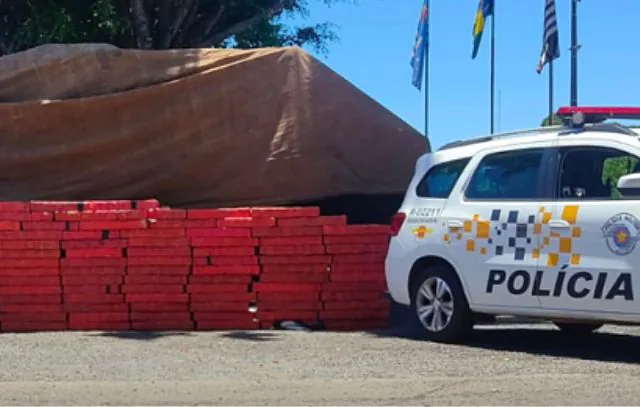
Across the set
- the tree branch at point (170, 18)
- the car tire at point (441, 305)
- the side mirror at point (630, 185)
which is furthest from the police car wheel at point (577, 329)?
the tree branch at point (170, 18)

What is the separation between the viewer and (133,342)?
975 centimetres

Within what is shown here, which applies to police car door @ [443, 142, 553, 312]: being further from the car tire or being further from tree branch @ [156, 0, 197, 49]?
tree branch @ [156, 0, 197, 49]

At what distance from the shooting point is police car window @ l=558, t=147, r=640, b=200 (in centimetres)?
867

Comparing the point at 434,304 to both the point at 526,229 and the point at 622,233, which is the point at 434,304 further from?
the point at 622,233

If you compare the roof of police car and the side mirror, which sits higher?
the roof of police car

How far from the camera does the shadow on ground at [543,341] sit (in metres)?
9.11

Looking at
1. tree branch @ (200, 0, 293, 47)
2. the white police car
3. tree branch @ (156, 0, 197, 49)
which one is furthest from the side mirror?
tree branch @ (200, 0, 293, 47)

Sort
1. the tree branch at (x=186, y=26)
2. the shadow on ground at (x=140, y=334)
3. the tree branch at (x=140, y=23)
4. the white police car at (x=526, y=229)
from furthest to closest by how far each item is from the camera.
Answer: the tree branch at (x=186, y=26), the tree branch at (x=140, y=23), the shadow on ground at (x=140, y=334), the white police car at (x=526, y=229)

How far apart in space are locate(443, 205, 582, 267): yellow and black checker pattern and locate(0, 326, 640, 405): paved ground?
0.88 meters

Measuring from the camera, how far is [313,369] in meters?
8.25

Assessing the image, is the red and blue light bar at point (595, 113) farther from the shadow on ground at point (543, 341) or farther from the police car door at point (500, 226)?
the shadow on ground at point (543, 341)

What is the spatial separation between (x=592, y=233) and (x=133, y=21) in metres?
Result: 11.5

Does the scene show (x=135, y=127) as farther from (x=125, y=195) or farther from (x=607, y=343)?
(x=607, y=343)

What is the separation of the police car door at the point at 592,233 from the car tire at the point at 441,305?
898 millimetres
